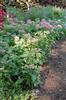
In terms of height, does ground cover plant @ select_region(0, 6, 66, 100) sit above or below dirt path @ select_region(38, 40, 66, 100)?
above

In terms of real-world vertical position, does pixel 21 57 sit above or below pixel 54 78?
above

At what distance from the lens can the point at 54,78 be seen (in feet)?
22.7

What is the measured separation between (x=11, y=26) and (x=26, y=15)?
143 inches

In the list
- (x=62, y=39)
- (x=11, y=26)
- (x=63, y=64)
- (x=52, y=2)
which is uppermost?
(x=11, y=26)

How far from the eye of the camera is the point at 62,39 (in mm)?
11023

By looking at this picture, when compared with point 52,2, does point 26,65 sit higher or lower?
higher

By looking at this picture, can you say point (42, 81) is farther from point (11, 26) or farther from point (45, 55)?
point (11, 26)

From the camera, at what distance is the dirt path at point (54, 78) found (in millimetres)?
6077

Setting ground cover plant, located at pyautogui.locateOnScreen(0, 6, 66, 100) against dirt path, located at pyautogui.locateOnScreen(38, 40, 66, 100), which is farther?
dirt path, located at pyautogui.locateOnScreen(38, 40, 66, 100)

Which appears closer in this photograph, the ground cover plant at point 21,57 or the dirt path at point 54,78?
the ground cover plant at point 21,57

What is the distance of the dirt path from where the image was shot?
6077 millimetres

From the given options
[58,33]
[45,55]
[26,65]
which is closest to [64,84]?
[26,65]

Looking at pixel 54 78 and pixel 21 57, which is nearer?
pixel 21 57

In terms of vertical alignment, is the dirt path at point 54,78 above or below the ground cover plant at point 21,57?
below
